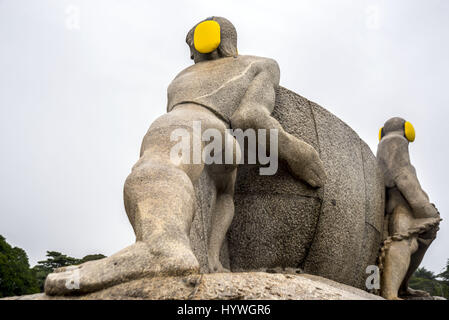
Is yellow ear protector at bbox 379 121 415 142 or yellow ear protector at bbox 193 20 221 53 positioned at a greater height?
yellow ear protector at bbox 193 20 221 53

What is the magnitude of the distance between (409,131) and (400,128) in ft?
0.31

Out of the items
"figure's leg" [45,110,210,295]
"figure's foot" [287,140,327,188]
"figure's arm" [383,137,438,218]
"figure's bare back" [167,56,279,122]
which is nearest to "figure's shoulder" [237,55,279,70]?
"figure's bare back" [167,56,279,122]

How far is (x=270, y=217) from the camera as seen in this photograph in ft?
12.3

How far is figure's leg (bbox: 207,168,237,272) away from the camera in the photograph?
325 centimetres

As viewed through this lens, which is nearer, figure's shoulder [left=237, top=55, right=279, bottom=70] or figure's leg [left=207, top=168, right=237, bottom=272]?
figure's leg [left=207, top=168, right=237, bottom=272]

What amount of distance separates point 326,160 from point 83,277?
2.55m

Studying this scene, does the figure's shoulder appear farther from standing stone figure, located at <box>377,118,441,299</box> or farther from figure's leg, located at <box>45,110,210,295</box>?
standing stone figure, located at <box>377,118,441,299</box>

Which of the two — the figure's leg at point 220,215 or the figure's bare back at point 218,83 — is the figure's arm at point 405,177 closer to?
the figure's bare back at point 218,83

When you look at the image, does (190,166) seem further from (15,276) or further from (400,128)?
(15,276)

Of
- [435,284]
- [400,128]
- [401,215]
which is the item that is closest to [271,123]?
[401,215]

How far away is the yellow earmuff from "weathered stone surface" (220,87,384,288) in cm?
106

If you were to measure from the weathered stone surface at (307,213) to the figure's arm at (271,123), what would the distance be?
0.12 metres

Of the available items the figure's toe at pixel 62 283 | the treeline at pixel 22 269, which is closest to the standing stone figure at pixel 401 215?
the figure's toe at pixel 62 283
